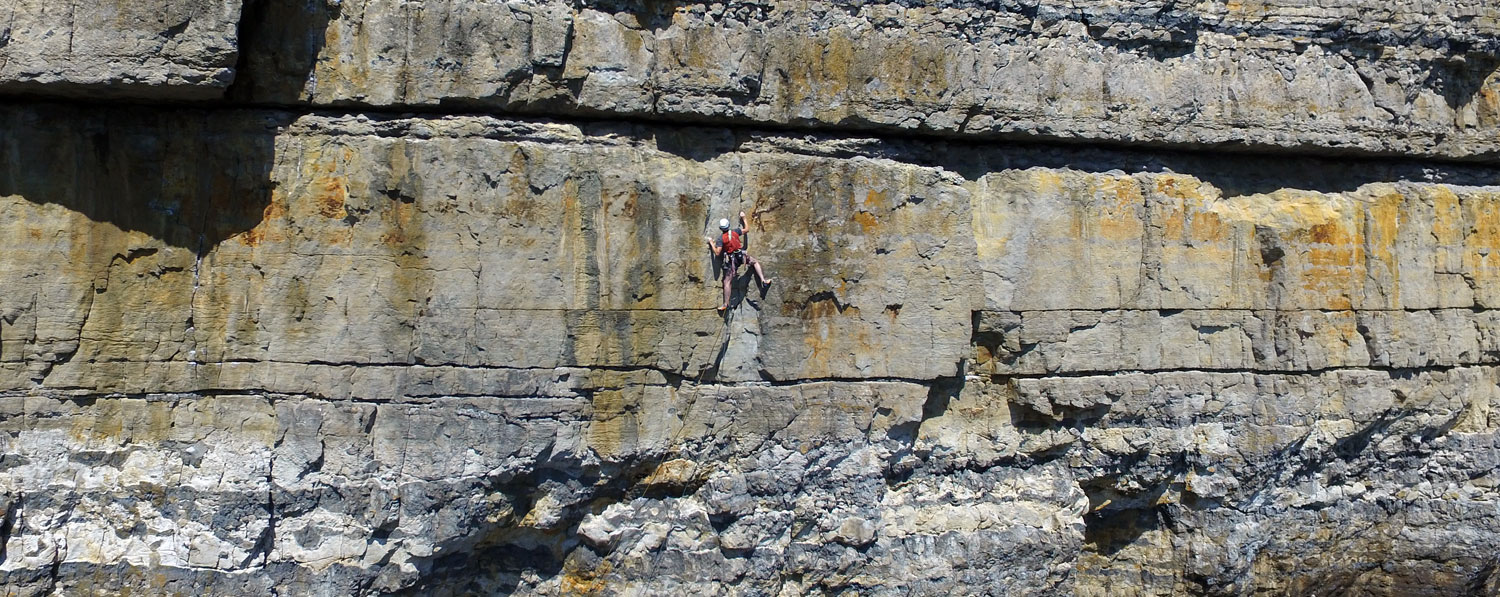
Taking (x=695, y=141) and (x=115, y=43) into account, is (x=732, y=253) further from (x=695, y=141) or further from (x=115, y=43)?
(x=115, y=43)

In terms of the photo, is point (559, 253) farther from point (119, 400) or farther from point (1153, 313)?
point (1153, 313)

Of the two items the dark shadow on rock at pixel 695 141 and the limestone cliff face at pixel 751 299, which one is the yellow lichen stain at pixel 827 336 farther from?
the dark shadow on rock at pixel 695 141

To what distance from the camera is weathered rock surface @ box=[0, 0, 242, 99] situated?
4.15 metres

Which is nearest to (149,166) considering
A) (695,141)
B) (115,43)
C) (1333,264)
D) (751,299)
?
(115,43)

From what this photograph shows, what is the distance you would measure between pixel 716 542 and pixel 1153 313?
2880 millimetres

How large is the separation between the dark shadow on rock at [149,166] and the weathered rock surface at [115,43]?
32cm

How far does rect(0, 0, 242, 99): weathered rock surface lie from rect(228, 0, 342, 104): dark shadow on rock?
0.32 metres

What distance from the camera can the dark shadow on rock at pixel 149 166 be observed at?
4508 mm

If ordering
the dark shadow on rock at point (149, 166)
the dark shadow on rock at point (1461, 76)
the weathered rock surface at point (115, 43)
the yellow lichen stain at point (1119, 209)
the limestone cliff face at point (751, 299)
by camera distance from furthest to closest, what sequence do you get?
the dark shadow on rock at point (1461, 76), the yellow lichen stain at point (1119, 209), the limestone cliff face at point (751, 299), the dark shadow on rock at point (149, 166), the weathered rock surface at point (115, 43)

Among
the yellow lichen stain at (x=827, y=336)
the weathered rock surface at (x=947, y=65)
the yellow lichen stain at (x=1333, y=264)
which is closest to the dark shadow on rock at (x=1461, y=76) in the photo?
the weathered rock surface at (x=947, y=65)

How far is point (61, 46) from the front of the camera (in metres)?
4.16

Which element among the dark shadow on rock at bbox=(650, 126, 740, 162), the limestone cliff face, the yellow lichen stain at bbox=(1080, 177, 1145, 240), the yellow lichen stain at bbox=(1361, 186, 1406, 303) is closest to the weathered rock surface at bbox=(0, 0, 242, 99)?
the limestone cliff face

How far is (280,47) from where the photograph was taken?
4.59 m

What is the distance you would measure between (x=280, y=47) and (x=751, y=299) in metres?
2.58
